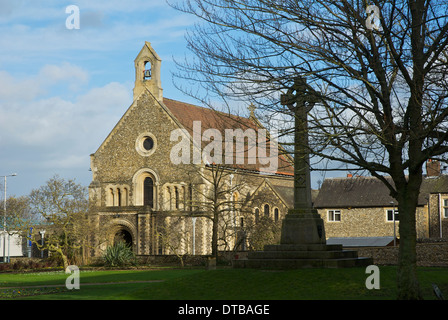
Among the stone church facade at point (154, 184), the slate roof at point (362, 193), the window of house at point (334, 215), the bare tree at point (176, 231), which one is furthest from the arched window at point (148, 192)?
the window of house at point (334, 215)

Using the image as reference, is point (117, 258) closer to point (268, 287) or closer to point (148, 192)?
point (148, 192)

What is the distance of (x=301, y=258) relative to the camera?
1967 cm

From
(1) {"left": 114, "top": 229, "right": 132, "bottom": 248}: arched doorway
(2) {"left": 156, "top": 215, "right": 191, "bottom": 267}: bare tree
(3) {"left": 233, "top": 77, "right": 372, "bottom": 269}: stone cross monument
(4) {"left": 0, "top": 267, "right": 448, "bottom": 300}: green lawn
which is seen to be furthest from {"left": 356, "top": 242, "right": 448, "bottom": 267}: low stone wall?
(1) {"left": 114, "top": 229, "right": 132, "bottom": 248}: arched doorway

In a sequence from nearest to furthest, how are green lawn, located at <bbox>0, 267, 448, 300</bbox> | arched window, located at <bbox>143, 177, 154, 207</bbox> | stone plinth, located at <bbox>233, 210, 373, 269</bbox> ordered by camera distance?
green lawn, located at <bbox>0, 267, 448, 300</bbox>
stone plinth, located at <bbox>233, 210, 373, 269</bbox>
arched window, located at <bbox>143, 177, 154, 207</bbox>

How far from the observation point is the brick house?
166 ft

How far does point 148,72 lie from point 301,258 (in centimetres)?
3376

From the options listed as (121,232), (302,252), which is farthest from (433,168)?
(121,232)

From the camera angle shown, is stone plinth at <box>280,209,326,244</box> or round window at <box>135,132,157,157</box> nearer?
stone plinth at <box>280,209,326,244</box>

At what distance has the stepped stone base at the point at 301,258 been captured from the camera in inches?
753

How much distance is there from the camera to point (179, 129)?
47406mm

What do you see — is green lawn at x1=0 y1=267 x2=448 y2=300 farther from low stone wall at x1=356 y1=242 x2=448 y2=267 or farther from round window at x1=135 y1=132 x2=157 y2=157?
round window at x1=135 y1=132 x2=157 y2=157

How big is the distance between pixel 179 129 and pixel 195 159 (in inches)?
128

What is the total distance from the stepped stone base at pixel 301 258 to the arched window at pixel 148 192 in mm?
28835
